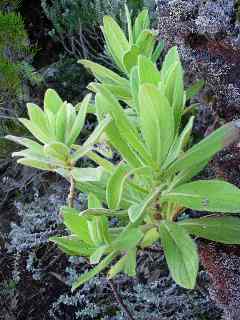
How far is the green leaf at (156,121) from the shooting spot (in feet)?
2.49

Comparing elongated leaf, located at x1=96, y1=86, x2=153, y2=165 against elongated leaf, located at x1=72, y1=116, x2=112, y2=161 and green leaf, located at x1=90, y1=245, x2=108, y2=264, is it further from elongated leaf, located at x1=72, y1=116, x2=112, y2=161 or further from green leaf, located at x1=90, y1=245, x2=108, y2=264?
green leaf, located at x1=90, y1=245, x2=108, y2=264

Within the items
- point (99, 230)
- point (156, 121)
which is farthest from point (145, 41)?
point (99, 230)

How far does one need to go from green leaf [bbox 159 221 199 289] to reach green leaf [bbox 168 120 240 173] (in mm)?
116

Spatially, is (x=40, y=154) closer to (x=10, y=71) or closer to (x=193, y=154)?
(x=193, y=154)

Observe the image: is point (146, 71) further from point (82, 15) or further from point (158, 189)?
point (82, 15)

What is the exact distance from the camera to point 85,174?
2.75 feet

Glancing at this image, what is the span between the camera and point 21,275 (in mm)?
2098

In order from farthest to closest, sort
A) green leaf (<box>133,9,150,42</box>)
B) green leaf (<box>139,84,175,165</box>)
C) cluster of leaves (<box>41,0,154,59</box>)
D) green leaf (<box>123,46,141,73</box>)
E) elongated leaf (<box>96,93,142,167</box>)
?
cluster of leaves (<box>41,0,154,59</box>) < green leaf (<box>133,9,150,42</box>) < green leaf (<box>123,46,141,73</box>) < elongated leaf (<box>96,93,142,167</box>) < green leaf (<box>139,84,175,165</box>)

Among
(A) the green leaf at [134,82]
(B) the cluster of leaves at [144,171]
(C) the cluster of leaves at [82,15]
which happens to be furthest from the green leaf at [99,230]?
(C) the cluster of leaves at [82,15]

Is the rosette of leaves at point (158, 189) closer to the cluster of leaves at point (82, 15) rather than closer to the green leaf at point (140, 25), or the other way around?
the green leaf at point (140, 25)

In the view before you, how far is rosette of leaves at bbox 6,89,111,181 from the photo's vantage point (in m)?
0.83

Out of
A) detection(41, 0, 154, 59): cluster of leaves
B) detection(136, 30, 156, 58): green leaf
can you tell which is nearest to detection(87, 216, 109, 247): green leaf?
detection(136, 30, 156, 58): green leaf

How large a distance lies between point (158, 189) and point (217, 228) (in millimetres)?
138

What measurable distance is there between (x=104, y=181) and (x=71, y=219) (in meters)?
0.11
